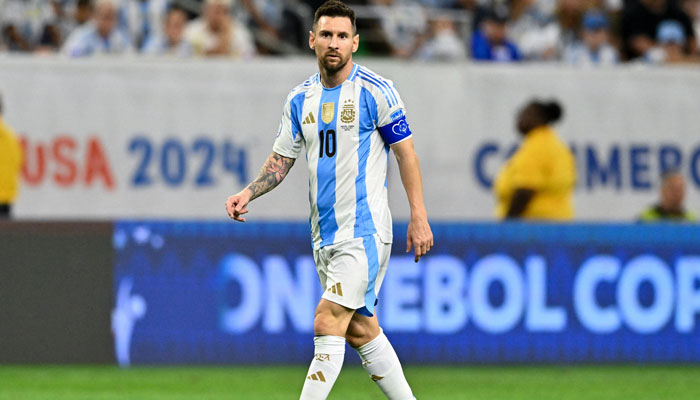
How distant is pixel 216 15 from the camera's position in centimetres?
1413

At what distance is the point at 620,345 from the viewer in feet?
36.2

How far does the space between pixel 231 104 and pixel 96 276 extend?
3.88 metres

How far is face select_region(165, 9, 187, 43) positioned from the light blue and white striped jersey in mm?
8305

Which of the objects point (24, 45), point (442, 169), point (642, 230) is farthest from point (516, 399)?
point (24, 45)

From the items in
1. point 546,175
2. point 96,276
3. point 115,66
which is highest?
point 115,66

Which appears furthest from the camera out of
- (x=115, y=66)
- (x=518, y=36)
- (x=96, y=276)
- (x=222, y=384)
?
(x=518, y=36)

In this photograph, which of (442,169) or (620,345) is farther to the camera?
(442,169)

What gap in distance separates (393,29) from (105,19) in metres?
4.07

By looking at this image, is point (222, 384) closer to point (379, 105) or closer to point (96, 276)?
point (96, 276)

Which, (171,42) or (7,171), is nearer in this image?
(7,171)

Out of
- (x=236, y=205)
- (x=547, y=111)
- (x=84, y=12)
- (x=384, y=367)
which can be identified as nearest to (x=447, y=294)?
(x=547, y=111)

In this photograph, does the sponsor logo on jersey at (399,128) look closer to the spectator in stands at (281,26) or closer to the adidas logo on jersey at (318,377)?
the adidas logo on jersey at (318,377)

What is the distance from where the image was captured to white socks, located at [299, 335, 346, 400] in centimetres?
605

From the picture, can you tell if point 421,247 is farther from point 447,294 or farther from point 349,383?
point 447,294
